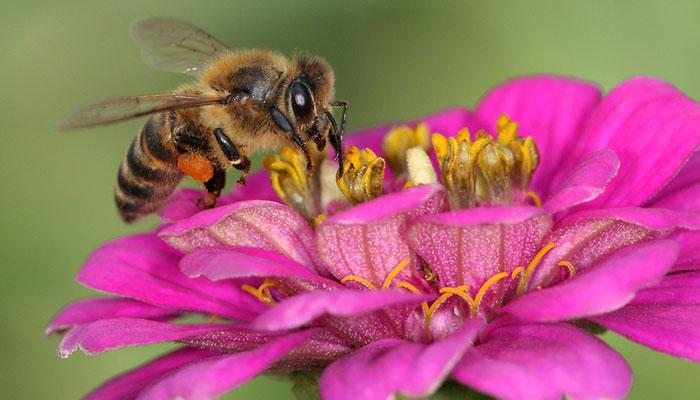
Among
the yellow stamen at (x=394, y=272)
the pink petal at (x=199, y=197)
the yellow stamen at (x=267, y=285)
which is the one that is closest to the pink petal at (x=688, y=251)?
Result: the yellow stamen at (x=394, y=272)

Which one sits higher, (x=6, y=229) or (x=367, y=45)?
(x=367, y=45)

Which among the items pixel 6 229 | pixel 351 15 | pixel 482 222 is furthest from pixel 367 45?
pixel 482 222

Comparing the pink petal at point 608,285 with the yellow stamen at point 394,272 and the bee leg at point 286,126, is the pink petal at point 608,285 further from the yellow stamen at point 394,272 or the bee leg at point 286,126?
the bee leg at point 286,126

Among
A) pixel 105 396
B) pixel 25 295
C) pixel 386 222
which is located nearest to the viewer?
pixel 386 222

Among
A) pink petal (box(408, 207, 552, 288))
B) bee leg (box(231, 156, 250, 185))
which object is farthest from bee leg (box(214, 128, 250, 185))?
pink petal (box(408, 207, 552, 288))

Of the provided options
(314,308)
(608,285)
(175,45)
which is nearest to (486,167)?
(608,285)

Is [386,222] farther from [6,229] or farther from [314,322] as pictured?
[6,229]
